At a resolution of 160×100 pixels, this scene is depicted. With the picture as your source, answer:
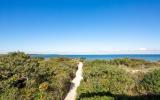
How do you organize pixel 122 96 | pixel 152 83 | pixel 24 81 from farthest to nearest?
pixel 152 83 < pixel 122 96 < pixel 24 81

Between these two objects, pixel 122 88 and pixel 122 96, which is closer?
pixel 122 96

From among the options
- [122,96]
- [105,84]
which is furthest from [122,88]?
[122,96]

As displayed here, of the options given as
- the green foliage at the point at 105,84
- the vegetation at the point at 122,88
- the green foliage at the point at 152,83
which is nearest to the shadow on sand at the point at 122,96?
the vegetation at the point at 122,88

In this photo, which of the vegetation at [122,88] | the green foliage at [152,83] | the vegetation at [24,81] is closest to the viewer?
the vegetation at [24,81]

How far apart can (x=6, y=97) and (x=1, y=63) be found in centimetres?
253

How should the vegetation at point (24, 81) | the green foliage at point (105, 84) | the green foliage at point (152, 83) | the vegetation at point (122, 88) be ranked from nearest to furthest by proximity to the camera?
the vegetation at point (24, 81) < the vegetation at point (122, 88) < the green foliage at point (105, 84) < the green foliage at point (152, 83)

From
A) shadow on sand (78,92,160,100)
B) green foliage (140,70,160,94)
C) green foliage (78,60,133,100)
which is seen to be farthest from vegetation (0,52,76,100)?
green foliage (140,70,160,94)

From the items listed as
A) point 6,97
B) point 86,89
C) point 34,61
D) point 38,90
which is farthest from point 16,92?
point 86,89

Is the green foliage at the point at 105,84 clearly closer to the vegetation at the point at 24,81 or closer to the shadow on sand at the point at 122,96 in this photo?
the shadow on sand at the point at 122,96

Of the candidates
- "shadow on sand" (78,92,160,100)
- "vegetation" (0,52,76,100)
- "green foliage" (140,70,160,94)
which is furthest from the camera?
"green foliage" (140,70,160,94)

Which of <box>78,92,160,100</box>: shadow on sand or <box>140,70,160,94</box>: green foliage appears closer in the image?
<box>78,92,160,100</box>: shadow on sand

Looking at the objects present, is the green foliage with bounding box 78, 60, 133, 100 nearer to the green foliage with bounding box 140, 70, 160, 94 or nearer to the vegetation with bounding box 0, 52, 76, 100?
the green foliage with bounding box 140, 70, 160, 94

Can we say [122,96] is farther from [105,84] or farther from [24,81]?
[24,81]

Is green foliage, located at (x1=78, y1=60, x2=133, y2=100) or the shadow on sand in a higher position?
green foliage, located at (x1=78, y1=60, x2=133, y2=100)
